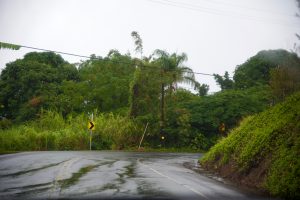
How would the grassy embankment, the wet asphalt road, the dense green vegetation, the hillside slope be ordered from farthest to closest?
the dense green vegetation → the grassy embankment → the hillside slope → the wet asphalt road

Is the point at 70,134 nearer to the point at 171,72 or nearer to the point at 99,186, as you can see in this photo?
the point at 171,72

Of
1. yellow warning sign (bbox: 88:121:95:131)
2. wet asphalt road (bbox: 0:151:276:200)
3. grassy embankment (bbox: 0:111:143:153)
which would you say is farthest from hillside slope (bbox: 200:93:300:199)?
grassy embankment (bbox: 0:111:143:153)

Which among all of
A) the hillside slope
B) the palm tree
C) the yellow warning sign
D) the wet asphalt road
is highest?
the palm tree

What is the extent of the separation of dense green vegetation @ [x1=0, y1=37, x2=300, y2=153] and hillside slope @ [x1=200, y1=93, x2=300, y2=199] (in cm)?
983

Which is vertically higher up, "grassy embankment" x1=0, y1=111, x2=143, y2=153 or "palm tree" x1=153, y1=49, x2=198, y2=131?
"palm tree" x1=153, y1=49, x2=198, y2=131

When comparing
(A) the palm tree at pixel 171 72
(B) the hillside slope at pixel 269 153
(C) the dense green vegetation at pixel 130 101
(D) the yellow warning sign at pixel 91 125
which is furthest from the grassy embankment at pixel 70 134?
(B) the hillside slope at pixel 269 153

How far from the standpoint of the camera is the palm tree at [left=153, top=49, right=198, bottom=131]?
39531 mm

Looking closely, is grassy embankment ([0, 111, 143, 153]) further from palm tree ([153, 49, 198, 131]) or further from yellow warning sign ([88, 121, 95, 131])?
palm tree ([153, 49, 198, 131])

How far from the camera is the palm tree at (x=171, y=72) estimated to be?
3953cm

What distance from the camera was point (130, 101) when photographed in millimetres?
41656

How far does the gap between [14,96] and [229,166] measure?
4304 cm

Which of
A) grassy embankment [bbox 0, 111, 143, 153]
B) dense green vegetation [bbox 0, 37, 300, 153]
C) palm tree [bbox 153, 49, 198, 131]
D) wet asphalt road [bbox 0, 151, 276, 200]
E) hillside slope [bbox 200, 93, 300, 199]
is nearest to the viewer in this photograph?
wet asphalt road [bbox 0, 151, 276, 200]

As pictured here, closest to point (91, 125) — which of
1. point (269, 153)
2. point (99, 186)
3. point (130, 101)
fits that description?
point (130, 101)

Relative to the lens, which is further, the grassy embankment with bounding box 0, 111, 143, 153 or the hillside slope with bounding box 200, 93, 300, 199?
the grassy embankment with bounding box 0, 111, 143, 153
